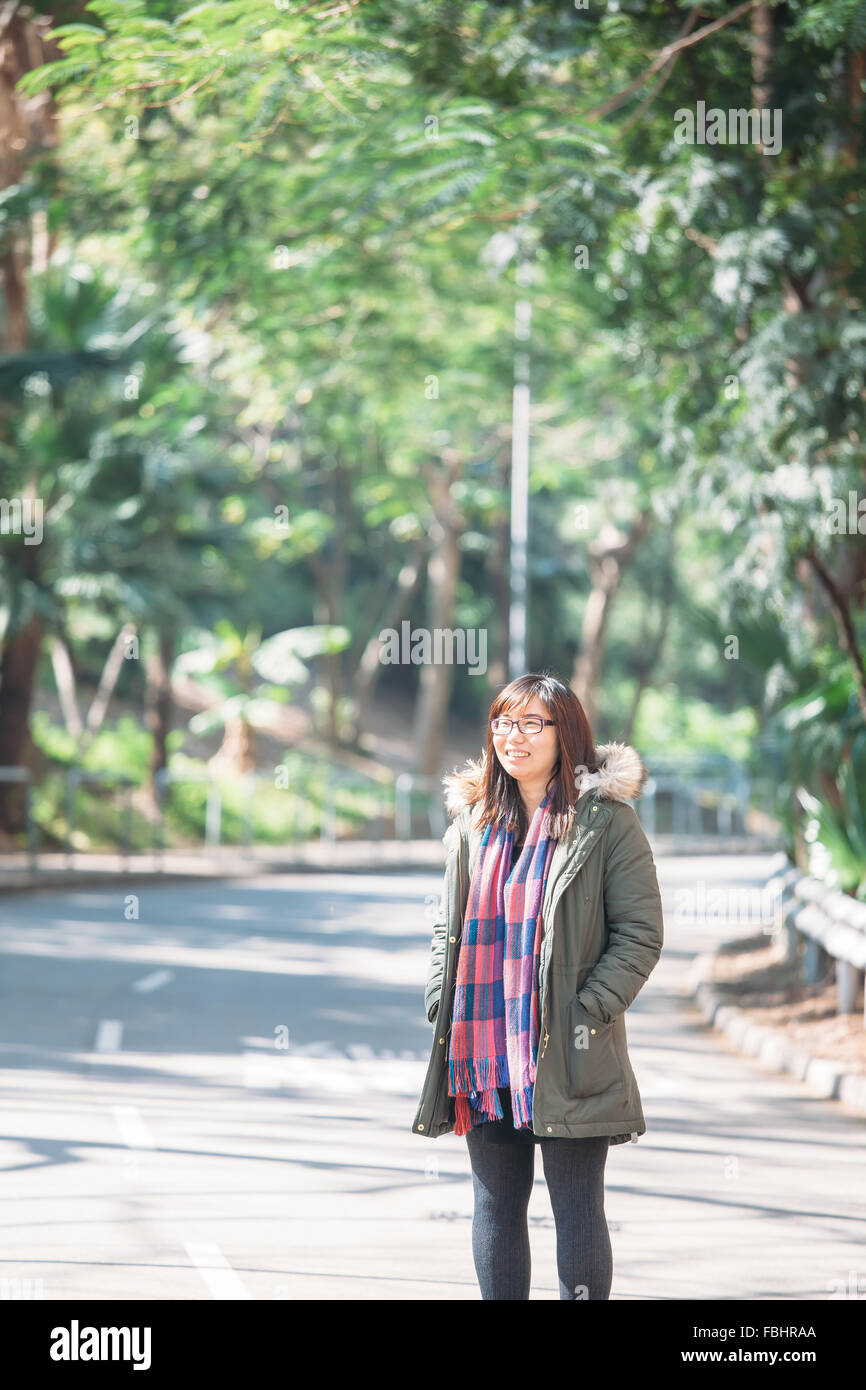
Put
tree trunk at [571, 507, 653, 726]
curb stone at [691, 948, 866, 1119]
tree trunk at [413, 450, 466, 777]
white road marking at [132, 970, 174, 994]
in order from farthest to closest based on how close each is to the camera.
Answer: tree trunk at [571, 507, 653, 726] → tree trunk at [413, 450, 466, 777] → white road marking at [132, 970, 174, 994] → curb stone at [691, 948, 866, 1119]

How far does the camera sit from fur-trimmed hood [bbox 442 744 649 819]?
4.73 metres

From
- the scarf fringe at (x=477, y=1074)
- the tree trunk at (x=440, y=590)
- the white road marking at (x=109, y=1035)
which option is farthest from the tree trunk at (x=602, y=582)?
the scarf fringe at (x=477, y=1074)

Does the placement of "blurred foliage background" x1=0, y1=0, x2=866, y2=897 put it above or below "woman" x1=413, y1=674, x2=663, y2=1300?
above

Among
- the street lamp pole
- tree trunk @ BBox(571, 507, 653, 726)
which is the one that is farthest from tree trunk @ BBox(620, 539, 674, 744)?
the street lamp pole

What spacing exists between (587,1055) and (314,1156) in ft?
12.0

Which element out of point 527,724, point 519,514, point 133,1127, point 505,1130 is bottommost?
point 133,1127

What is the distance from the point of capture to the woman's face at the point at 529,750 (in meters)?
4.75

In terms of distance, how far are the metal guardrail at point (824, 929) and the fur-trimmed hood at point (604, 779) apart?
5.27 metres

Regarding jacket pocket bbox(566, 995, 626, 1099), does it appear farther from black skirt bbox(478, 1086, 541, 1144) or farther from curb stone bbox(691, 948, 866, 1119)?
curb stone bbox(691, 948, 866, 1119)

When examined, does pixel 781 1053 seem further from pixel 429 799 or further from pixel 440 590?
pixel 440 590

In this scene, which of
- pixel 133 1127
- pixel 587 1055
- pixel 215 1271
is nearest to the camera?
pixel 587 1055

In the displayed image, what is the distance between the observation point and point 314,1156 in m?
7.88

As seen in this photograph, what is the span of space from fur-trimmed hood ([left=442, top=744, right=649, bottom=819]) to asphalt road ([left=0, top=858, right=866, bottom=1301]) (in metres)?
1.61

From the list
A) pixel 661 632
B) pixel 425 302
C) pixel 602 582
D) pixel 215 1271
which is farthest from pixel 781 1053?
pixel 661 632
